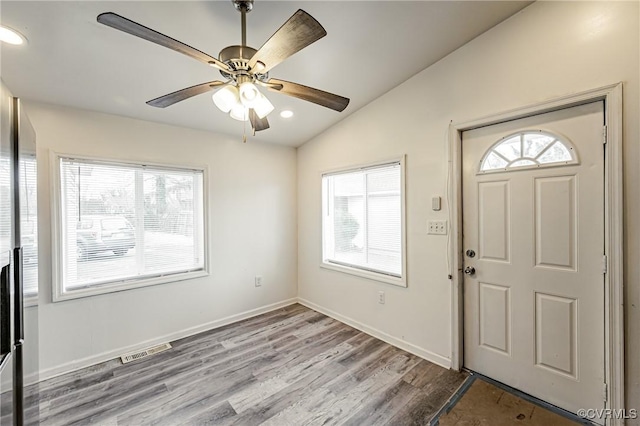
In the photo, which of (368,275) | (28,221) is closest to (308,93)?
(28,221)

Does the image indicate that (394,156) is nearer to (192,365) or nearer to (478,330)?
(478,330)

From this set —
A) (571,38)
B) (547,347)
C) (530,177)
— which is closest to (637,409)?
(547,347)

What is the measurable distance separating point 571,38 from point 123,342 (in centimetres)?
442

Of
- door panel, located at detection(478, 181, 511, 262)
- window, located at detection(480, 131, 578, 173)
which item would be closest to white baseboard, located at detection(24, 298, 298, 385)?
door panel, located at detection(478, 181, 511, 262)

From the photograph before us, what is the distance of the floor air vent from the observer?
2607 mm

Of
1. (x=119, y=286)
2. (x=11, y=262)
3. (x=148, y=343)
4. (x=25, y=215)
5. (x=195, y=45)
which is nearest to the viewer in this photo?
(x=11, y=262)

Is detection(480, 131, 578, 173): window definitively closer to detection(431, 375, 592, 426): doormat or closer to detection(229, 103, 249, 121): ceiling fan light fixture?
detection(431, 375, 592, 426): doormat

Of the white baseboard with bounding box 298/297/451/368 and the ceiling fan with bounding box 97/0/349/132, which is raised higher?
the ceiling fan with bounding box 97/0/349/132

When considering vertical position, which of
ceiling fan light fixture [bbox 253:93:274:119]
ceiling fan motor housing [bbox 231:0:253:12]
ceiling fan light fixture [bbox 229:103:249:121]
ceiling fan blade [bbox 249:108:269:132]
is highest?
ceiling fan motor housing [bbox 231:0:253:12]

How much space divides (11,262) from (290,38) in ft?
4.85

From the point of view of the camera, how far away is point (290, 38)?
1189mm

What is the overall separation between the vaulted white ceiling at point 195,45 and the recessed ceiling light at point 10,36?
0.13 feet

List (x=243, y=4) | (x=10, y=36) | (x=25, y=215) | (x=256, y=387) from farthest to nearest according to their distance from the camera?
1. (x=256, y=387)
2. (x=10, y=36)
3. (x=243, y=4)
4. (x=25, y=215)

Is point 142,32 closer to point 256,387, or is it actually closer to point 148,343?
point 256,387
